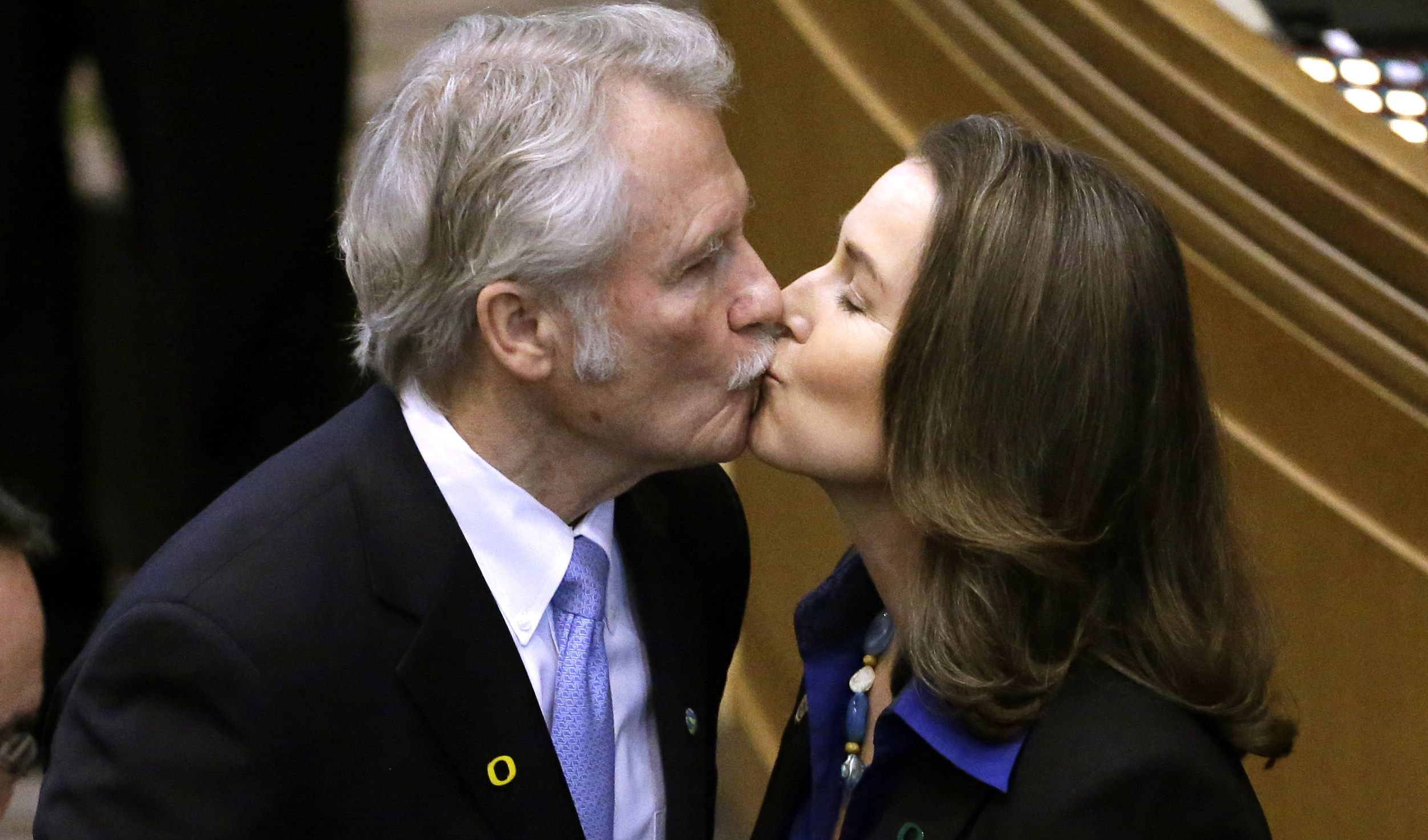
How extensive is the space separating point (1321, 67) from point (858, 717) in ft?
4.97

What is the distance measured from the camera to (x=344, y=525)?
5.62ft

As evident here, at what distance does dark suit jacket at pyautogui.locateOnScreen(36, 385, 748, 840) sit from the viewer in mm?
1542

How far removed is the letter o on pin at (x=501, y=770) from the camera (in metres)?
1.69

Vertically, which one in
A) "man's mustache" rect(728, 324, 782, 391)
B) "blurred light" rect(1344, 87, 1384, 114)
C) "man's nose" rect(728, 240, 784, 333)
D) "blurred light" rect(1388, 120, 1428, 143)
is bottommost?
"blurred light" rect(1388, 120, 1428, 143)

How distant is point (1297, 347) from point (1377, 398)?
5.2 inches

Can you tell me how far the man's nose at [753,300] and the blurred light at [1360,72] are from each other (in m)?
1.34

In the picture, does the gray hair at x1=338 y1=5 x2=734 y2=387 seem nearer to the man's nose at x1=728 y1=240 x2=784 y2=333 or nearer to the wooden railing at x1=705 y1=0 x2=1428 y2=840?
the man's nose at x1=728 y1=240 x2=784 y2=333

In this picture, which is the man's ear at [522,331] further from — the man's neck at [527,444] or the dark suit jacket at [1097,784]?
the dark suit jacket at [1097,784]

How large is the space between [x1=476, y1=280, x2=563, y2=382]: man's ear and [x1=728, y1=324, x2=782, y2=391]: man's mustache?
21cm

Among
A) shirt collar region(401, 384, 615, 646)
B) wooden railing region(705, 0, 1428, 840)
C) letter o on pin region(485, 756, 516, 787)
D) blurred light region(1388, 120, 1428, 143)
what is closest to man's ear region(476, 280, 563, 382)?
shirt collar region(401, 384, 615, 646)

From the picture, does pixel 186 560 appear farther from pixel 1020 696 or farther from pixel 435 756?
pixel 1020 696

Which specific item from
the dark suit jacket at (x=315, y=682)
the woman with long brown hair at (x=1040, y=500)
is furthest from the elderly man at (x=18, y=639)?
the woman with long brown hair at (x=1040, y=500)

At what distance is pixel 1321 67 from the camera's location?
2.71 metres

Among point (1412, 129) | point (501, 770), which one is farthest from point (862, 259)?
point (1412, 129)
